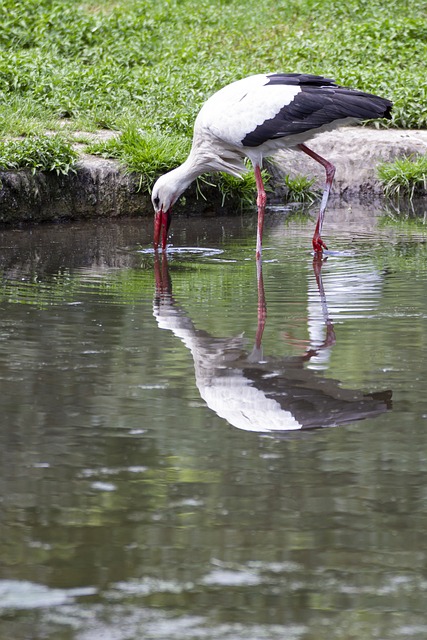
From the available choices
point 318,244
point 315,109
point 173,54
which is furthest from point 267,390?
point 173,54

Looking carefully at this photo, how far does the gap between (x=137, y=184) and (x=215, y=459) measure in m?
6.85

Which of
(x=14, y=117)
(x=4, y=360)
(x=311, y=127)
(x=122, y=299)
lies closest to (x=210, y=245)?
(x=311, y=127)

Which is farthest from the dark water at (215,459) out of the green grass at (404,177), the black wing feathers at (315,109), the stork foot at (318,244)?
the green grass at (404,177)

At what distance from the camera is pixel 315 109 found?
7.67 meters

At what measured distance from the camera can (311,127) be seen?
7727 millimetres

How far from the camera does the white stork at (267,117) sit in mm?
7641

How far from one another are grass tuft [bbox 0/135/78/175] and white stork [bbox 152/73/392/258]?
1.80 metres

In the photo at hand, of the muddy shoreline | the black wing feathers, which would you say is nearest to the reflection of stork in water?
the black wing feathers

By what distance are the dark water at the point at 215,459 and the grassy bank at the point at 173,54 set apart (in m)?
4.67

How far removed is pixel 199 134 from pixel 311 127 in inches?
37.8

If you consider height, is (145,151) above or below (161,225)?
above

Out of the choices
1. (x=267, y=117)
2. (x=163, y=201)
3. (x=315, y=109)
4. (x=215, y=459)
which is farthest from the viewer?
(x=163, y=201)

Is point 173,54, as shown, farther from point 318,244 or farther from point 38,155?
point 318,244

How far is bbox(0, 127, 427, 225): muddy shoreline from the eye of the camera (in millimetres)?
9883
